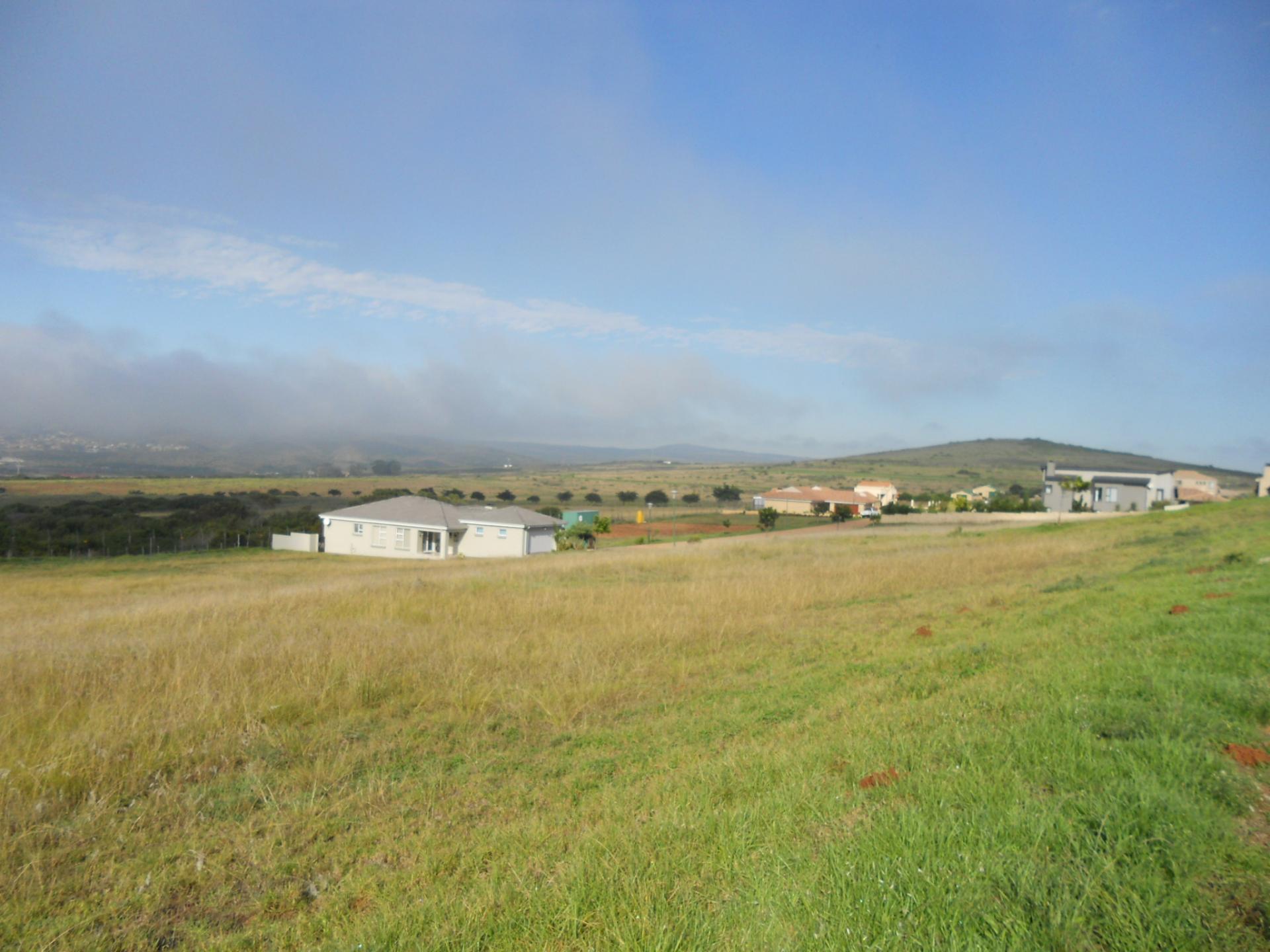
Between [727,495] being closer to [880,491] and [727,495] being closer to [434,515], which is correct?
[880,491]

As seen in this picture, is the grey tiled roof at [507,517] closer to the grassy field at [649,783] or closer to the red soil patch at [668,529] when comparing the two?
the red soil patch at [668,529]

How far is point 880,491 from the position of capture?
338 ft

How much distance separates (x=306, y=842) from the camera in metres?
4.41

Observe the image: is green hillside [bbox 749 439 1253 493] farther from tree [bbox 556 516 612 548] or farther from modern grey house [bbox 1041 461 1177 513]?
tree [bbox 556 516 612 548]

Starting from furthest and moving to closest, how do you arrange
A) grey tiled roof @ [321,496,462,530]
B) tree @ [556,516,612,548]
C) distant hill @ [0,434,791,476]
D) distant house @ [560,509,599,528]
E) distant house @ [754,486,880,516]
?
distant hill @ [0,434,791,476]
distant house @ [754,486,880,516]
distant house @ [560,509,599,528]
tree @ [556,516,612,548]
grey tiled roof @ [321,496,462,530]

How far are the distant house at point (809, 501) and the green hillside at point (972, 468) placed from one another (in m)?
32.1

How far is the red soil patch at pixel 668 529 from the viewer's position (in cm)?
6019

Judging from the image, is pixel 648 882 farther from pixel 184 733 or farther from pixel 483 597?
pixel 483 597

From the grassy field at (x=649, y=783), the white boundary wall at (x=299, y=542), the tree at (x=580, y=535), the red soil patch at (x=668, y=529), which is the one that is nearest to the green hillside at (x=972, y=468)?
the red soil patch at (x=668, y=529)

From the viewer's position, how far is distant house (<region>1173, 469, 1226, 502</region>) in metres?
80.3

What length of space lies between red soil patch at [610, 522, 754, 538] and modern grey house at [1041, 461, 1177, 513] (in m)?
34.2

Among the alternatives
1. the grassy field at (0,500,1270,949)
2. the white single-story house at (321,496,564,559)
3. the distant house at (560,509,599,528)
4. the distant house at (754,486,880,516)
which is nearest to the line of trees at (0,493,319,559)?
the white single-story house at (321,496,564,559)

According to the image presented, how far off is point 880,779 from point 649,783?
63.7 inches

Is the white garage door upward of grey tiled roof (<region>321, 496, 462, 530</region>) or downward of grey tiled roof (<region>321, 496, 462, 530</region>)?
downward
